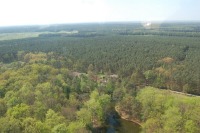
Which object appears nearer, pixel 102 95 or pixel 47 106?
pixel 47 106

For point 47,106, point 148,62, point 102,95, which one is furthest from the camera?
point 148,62

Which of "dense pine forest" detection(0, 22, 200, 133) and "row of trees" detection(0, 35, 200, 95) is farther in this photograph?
"row of trees" detection(0, 35, 200, 95)

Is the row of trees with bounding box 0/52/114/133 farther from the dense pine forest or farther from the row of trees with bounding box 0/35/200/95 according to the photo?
the row of trees with bounding box 0/35/200/95

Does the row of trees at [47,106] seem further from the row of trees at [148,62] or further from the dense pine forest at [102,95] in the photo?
the row of trees at [148,62]

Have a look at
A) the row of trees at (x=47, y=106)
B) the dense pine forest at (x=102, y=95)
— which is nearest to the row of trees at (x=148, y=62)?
the dense pine forest at (x=102, y=95)

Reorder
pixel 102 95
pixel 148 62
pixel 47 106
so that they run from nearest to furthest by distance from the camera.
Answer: pixel 47 106, pixel 102 95, pixel 148 62

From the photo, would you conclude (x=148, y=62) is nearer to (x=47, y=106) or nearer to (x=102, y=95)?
(x=102, y=95)

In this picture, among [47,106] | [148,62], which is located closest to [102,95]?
[47,106]

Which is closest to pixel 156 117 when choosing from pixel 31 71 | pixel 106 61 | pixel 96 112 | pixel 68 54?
pixel 96 112

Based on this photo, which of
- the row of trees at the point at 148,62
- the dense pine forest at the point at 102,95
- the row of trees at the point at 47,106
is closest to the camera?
the row of trees at the point at 47,106

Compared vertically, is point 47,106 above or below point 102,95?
above

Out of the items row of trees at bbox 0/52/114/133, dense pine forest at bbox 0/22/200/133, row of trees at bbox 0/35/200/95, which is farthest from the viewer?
row of trees at bbox 0/35/200/95

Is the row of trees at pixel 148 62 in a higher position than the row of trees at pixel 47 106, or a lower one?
lower

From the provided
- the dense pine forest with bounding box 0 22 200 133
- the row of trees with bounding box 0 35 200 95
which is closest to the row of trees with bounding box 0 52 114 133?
the dense pine forest with bounding box 0 22 200 133
